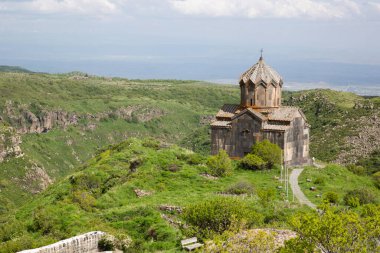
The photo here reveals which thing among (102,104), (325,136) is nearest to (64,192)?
(325,136)

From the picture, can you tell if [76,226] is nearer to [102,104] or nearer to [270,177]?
[270,177]

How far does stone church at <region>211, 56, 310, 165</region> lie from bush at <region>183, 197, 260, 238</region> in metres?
17.2

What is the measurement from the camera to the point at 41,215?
24.5 meters

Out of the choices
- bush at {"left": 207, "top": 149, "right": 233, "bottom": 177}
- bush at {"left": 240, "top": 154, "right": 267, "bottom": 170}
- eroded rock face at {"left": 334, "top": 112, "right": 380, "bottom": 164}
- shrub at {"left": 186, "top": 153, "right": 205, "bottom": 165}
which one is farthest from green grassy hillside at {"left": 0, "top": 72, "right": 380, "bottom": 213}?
bush at {"left": 207, "top": 149, "right": 233, "bottom": 177}

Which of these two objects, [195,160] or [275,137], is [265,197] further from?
[275,137]

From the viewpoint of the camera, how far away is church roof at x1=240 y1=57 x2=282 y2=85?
37.5 m

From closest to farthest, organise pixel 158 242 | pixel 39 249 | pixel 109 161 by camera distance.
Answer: pixel 39 249, pixel 158 242, pixel 109 161

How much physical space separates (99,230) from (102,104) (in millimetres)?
100198

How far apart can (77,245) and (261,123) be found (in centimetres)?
1953

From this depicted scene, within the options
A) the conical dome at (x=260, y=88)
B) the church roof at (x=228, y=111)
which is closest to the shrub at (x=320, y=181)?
the conical dome at (x=260, y=88)

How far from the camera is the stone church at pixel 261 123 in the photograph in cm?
3669

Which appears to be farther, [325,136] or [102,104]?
[102,104]

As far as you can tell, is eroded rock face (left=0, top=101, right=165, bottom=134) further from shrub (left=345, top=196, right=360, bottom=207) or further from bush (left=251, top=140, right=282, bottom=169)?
shrub (left=345, top=196, right=360, bottom=207)

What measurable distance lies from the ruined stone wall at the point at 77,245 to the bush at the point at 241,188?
350 inches
